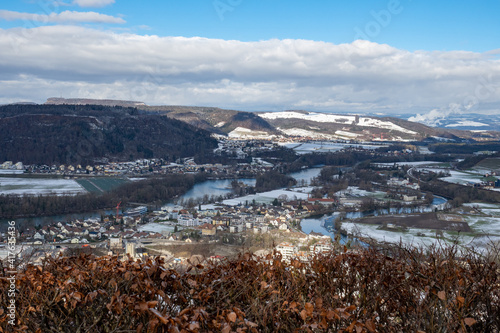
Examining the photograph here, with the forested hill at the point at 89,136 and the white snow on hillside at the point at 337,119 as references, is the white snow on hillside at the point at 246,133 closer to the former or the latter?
the forested hill at the point at 89,136

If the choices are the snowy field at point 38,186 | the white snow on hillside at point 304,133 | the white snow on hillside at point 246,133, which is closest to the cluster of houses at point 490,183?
the snowy field at point 38,186

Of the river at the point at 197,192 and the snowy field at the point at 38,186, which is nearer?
the river at the point at 197,192

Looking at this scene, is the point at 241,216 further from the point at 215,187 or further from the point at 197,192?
the point at 215,187

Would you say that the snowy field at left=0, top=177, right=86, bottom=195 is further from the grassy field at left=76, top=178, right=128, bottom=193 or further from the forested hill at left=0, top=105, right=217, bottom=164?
the forested hill at left=0, top=105, right=217, bottom=164

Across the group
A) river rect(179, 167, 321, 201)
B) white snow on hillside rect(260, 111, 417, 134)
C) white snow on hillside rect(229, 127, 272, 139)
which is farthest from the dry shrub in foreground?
white snow on hillside rect(260, 111, 417, 134)

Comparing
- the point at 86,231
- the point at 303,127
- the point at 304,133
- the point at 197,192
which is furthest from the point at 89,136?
the point at 303,127

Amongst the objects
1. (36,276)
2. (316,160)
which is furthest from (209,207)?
(316,160)
